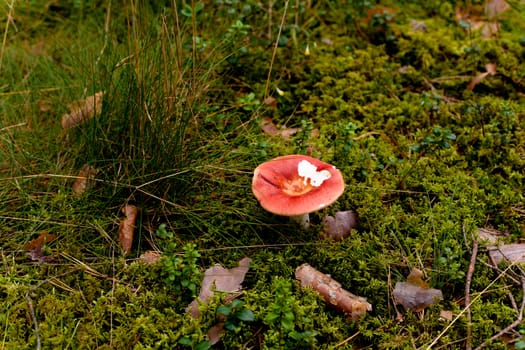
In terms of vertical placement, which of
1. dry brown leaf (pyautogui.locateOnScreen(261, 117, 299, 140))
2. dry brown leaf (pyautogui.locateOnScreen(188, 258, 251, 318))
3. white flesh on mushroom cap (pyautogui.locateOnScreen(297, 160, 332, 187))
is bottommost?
dry brown leaf (pyautogui.locateOnScreen(188, 258, 251, 318))

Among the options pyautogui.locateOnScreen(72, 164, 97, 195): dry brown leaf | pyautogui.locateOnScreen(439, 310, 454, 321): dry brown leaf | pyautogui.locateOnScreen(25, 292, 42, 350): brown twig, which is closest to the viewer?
pyautogui.locateOnScreen(25, 292, 42, 350): brown twig

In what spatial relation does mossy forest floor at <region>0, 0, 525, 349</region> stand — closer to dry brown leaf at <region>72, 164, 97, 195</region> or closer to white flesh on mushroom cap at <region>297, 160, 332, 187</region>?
dry brown leaf at <region>72, 164, 97, 195</region>

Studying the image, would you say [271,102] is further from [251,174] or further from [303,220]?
[303,220]

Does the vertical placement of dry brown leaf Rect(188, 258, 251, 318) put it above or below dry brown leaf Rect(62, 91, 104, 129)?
below

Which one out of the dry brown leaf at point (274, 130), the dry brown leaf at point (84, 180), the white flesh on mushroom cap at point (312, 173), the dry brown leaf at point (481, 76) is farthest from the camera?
the dry brown leaf at point (481, 76)

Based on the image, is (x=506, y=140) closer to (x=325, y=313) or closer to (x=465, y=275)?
(x=465, y=275)

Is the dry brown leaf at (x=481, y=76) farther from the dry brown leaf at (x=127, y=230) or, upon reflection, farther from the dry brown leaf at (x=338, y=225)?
the dry brown leaf at (x=127, y=230)

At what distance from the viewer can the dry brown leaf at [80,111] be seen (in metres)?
3.03

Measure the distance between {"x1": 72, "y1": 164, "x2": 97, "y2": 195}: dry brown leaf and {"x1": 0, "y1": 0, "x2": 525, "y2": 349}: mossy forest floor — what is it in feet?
0.06

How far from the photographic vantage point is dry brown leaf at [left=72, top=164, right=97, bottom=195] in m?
2.80

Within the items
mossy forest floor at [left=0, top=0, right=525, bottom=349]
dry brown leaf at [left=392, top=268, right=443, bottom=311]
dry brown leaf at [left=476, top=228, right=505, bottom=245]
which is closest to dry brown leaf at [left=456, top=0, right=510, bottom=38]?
mossy forest floor at [left=0, top=0, right=525, bottom=349]

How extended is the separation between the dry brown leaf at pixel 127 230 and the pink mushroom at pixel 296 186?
68 cm

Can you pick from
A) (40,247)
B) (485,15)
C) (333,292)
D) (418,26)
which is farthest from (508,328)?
(485,15)

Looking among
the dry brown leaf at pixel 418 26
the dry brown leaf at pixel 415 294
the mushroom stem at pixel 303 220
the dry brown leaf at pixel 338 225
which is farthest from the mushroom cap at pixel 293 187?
the dry brown leaf at pixel 418 26
